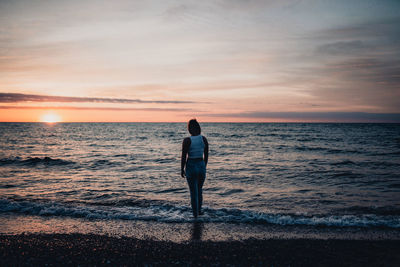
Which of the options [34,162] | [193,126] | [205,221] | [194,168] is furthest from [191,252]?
[34,162]

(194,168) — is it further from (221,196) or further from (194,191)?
(221,196)

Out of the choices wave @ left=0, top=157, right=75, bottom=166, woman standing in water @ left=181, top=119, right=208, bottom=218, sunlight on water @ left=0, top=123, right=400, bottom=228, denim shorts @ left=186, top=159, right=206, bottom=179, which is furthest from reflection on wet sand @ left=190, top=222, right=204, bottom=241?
wave @ left=0, top=157, right=75, bottom=166

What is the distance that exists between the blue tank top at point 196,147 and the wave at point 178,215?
1.89 meters

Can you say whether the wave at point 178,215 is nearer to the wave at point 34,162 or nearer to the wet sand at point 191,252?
the wet sand at point 191,252

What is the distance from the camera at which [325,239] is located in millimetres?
5113

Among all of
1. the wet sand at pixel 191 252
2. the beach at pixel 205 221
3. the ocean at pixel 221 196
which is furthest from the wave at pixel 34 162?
the wet sand at pixel 191 252

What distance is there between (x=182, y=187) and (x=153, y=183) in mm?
1731

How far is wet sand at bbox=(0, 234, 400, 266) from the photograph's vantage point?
13.4ft

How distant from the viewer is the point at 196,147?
5.62 metres

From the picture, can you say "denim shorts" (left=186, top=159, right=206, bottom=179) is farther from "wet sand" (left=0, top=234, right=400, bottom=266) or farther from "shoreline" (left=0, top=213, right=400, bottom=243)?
"wet sand" (left=0, top=234, right=400, bottom=266)

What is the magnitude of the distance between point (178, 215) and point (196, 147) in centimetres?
233

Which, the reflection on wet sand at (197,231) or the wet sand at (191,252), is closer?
the wet sand at (191,252)

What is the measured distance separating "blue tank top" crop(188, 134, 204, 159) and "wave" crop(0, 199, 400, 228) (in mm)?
1895

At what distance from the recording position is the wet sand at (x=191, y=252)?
410 cm
